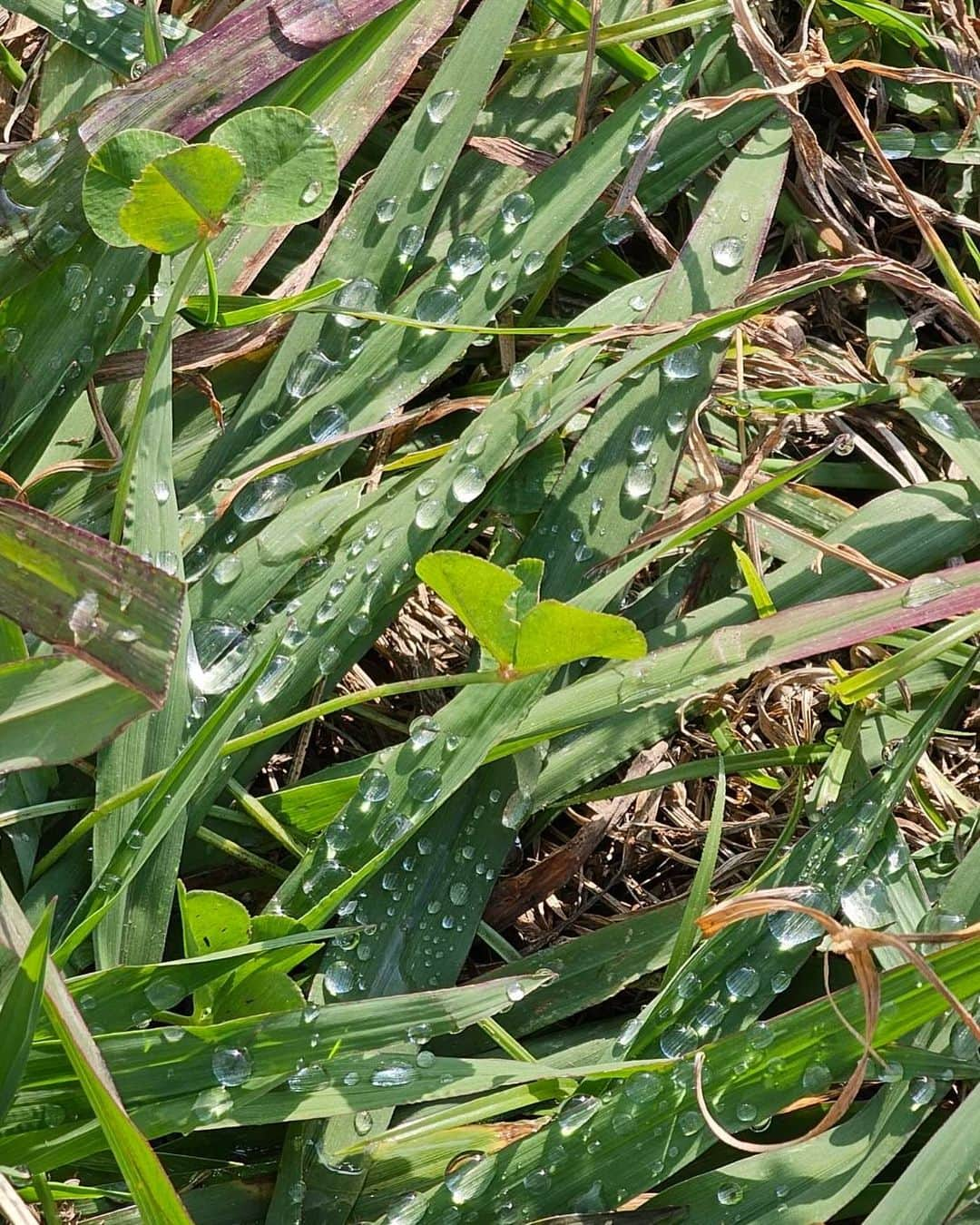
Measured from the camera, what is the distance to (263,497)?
4.02ft

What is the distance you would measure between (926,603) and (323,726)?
65 centimetres

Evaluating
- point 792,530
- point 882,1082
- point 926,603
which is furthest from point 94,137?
point 882,1082

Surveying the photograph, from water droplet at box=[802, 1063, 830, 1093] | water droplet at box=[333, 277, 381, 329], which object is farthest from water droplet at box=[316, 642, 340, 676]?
water droplet at box=[802, 1063, 830, 1093]

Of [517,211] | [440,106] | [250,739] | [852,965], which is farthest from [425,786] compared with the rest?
[440,106]

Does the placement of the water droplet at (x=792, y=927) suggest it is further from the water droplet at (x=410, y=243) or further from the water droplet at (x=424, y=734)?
the water droplet at (x=410, y=243)

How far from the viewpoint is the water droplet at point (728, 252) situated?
1348mm

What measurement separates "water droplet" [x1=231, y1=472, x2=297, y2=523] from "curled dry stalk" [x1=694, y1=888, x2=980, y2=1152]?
23.1 inches

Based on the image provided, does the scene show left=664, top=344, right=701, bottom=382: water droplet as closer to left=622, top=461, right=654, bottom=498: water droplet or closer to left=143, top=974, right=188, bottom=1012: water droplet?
left=622, top=461, right=654, bottom=498: water droplet

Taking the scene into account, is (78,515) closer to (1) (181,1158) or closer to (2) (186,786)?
(2) (186,786)

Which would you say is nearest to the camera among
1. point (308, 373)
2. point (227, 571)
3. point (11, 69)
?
point (227, 571)

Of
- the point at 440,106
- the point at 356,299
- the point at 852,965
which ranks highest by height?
the point at 440,106

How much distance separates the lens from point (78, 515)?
122cm

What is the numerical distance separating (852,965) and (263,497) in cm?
72

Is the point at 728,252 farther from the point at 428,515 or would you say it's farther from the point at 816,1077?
the point at 816,1077
